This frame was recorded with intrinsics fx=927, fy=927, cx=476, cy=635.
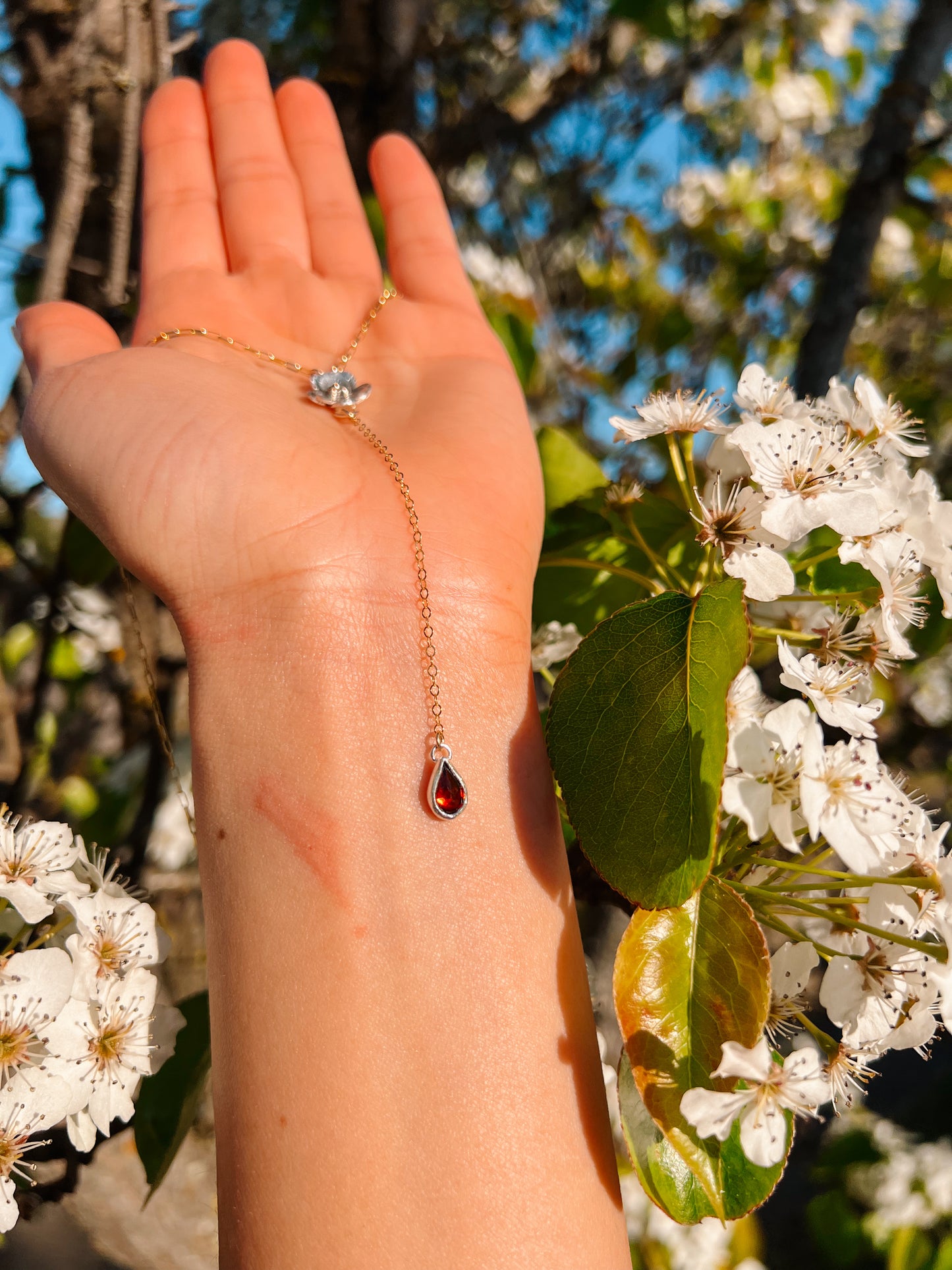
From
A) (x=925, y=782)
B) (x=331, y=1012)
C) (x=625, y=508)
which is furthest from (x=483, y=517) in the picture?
(x=925, y=782)

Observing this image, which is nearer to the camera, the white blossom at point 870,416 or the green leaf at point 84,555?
the white blossom at point 870,416

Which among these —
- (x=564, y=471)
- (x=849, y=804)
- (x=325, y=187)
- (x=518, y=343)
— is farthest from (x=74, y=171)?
(x=849, y=804)

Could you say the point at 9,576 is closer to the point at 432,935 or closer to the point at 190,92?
the point at 190,92

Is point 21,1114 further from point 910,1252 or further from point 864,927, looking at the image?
point 910,1252

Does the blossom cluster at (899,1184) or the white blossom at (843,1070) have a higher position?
the white blossom at (843,1070)

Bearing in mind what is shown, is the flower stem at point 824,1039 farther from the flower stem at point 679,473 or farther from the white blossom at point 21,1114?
the white blossom at point 21,1114

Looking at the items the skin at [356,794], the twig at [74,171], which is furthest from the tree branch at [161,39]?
the skin at [356,794]
